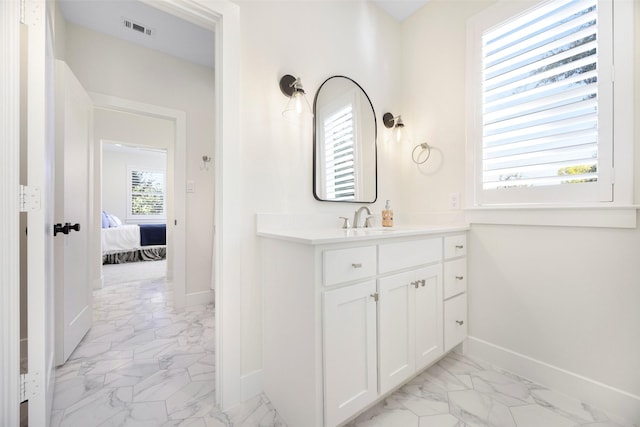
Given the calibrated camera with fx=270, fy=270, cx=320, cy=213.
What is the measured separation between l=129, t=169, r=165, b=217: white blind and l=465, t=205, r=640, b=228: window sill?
794 cm

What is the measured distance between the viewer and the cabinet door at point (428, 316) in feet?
4.96

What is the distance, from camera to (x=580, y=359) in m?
1.47

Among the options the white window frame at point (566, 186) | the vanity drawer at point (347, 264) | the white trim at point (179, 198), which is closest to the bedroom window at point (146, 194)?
the white trim at point (179, 198)

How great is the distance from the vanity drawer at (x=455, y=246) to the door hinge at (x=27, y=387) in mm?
2076

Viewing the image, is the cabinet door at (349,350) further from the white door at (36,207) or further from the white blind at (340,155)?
the white door at (36,207)

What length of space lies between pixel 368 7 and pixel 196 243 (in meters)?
2.78

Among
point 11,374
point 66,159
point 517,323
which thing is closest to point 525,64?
point 517,323

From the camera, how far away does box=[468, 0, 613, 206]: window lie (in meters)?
1.38

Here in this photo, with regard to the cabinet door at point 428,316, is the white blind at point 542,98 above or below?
above

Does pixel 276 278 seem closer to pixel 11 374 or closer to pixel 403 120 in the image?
pixel 11 374

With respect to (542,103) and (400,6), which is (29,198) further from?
(400,6)

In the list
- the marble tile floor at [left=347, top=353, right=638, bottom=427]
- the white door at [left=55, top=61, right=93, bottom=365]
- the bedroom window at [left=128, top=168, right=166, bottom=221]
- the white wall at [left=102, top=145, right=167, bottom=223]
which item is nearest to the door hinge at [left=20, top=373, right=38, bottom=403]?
the white door at [left=55, top=61, right=93, bottom=365]

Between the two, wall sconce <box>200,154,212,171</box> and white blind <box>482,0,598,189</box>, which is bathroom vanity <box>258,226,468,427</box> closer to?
white blind <box>482,0,598,189</box>

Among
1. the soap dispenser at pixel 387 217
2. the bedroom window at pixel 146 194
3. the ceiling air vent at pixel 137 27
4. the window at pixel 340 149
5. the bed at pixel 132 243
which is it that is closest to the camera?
the window at pixel 340 149
